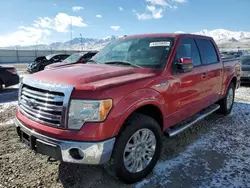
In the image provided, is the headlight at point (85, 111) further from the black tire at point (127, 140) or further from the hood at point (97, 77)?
the black tire at point (127, 140)

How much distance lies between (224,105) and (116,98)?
4113 millimetres

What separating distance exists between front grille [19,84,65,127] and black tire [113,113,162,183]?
73 centimetres

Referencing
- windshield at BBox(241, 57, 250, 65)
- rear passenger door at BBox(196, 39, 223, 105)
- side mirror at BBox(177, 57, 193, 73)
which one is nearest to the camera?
side mirror at BBox(177, 57, 193, 73)

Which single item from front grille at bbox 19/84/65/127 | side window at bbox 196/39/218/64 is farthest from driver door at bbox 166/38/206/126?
front grille at bbox 19/84/65/127

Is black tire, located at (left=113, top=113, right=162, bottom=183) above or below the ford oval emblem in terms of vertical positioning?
below

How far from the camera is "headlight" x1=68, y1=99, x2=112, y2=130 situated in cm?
234

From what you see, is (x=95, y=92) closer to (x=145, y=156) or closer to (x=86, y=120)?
(x=86, y=120)

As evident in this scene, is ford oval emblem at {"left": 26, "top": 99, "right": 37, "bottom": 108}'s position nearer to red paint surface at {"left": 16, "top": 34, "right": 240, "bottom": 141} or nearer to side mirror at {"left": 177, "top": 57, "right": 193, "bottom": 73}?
red paint surface at {"left": 16, "top": 34, "right": 240, "bottom": 141}

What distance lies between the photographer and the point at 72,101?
7.69 feet

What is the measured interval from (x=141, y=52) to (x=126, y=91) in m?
1.25

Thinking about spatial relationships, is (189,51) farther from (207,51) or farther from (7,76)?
(7,76)

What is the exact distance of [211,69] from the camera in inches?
177

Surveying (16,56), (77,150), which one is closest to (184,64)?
(77,150)

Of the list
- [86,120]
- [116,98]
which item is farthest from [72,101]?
[116,98]
